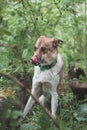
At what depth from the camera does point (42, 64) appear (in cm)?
442

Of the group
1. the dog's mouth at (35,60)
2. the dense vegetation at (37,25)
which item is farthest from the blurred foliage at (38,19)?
the dog's mouth at (35,60)

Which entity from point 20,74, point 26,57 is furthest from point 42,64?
point 20,74

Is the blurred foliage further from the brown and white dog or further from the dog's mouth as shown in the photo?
the dog's mouth

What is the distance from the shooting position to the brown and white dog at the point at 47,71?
4359 mm

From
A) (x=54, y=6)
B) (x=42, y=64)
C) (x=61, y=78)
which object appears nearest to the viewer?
(x=42, y=64)

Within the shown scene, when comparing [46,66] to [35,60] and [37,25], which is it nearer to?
[35,60]

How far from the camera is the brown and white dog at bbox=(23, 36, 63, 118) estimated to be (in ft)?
14.3

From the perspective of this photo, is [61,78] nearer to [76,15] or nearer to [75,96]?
[75,96]

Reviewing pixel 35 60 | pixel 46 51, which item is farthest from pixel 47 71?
pixel 35 60

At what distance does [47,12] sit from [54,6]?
0.14 m

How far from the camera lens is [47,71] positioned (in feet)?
15.0

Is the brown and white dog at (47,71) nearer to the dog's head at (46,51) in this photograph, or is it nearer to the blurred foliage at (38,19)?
the dog's head at (46,51)

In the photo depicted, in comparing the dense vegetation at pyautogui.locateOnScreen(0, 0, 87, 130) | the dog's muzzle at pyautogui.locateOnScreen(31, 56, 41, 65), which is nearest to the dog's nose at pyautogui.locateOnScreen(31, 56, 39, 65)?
the dog's muzzle at pyautogui.locateOnScreen(31, 56, 41, 65)

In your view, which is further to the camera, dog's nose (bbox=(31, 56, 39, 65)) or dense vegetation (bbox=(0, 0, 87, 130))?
dense vegetation (bbox=(0, 0, 87, 130))
